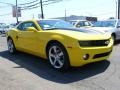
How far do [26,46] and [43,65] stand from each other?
3.51 feet

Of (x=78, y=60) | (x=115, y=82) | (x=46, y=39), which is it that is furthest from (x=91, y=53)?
(x=46, y=39)

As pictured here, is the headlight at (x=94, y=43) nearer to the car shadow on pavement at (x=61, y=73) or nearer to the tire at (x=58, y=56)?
the tire at (x=58, y=56)

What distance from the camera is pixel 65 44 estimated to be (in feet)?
18.0

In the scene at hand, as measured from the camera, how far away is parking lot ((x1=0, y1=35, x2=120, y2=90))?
4.71 m

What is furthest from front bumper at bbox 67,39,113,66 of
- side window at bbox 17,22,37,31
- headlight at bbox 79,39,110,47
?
side window at bbox 17,22,37,31

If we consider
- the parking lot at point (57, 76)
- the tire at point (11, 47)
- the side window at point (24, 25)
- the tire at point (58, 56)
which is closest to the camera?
the parking lot at point (57, 76)

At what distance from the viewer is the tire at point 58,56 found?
5599 millimetres

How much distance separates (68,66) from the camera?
5.64m

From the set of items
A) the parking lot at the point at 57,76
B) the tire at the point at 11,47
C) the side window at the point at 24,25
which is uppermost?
the side window at the point at 24,25

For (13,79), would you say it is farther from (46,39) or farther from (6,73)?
(46,39)

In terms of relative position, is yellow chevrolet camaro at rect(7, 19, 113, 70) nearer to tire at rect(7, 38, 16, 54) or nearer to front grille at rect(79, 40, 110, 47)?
front grille at rect(79, 40, 110, 47)

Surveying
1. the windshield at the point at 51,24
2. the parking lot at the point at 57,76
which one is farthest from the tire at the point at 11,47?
the windshield at the point at 51,24

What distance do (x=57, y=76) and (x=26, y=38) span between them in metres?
2.21

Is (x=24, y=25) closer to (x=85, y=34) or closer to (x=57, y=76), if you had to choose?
(x=85, y=34)
